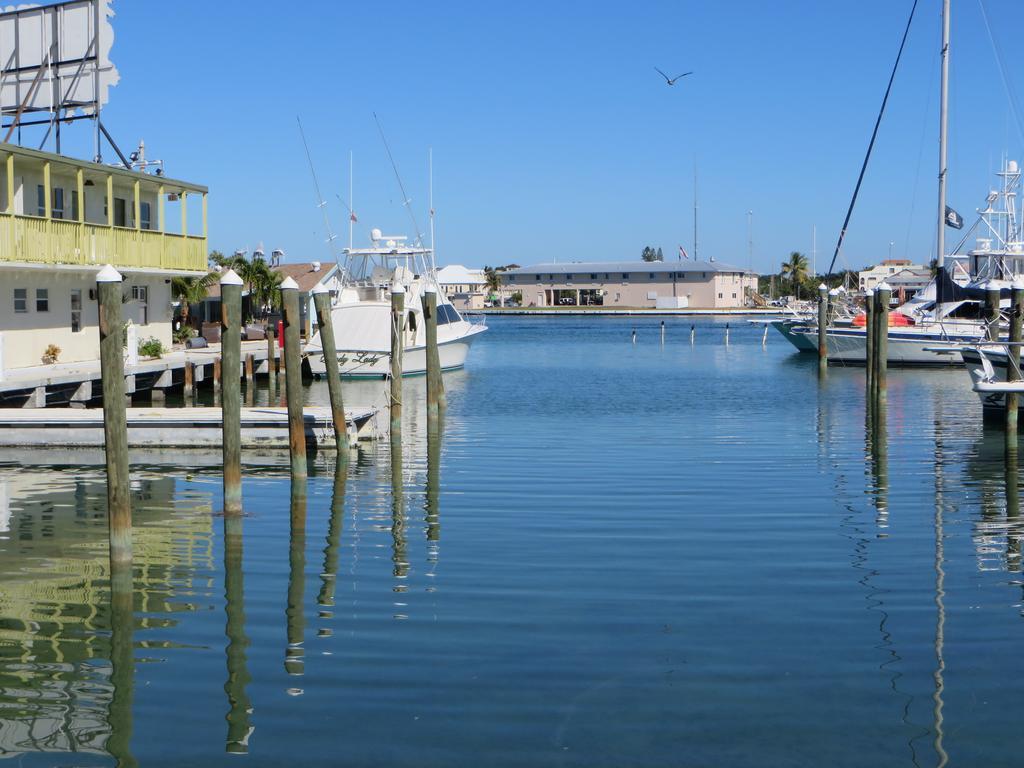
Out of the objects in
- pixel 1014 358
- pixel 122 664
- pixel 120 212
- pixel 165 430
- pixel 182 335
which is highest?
pixel 120 212

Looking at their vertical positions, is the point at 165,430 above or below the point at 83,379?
below

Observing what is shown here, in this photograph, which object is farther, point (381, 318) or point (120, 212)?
point (381, 318)

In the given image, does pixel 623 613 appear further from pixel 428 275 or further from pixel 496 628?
pixel 428 275

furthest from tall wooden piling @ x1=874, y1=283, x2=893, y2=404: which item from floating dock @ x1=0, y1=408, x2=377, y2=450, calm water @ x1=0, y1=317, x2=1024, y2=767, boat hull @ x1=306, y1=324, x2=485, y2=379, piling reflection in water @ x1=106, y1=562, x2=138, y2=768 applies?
piling reflection in water @ x1=106, y1=562, x2=138, y2=768

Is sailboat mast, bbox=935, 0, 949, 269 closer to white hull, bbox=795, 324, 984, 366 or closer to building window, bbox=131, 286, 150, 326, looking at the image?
white hull, bbox=795, 324, 984, 366

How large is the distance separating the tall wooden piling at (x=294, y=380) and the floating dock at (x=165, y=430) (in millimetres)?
3088

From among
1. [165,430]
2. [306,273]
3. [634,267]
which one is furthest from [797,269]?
[165,430]

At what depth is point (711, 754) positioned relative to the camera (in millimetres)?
7848

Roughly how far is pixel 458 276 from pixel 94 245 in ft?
469

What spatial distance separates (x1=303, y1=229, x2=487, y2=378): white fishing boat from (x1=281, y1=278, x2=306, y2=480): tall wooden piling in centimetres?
1929

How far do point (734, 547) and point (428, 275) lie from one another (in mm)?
35919

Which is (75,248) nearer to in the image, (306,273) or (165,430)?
(165,430)

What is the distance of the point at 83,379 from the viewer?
91.4 feet

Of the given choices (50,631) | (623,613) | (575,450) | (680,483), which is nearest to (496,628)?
(623,613)
